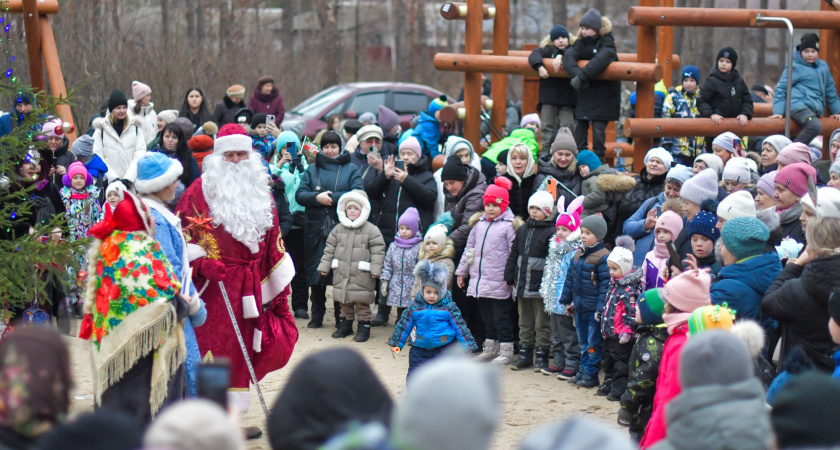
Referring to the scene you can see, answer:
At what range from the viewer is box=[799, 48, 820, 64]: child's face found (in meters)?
10.3

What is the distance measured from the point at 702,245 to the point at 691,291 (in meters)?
1.62

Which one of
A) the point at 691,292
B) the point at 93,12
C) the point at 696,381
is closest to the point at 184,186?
the point at 691,292

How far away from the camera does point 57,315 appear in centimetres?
889

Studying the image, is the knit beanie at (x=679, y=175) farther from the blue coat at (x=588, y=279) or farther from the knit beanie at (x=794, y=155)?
the blue coat at (x=588, y=279)

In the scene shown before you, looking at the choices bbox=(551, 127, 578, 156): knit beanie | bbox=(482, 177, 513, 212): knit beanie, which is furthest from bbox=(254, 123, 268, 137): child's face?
bbox=(551, 127, 578, 156): knit beanie

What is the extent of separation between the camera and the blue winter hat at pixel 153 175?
5223mm

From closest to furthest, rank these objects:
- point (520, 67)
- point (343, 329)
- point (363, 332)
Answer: point (363, 332) < point (343, 329) < point (520, 67)

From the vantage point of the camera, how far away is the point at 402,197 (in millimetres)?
9406

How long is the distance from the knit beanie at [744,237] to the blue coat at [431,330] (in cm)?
206

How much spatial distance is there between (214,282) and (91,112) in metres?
12.5

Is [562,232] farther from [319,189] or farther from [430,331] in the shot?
[319,189]

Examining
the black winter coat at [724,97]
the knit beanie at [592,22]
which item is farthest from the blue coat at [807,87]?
the knit beanie at [592,22]

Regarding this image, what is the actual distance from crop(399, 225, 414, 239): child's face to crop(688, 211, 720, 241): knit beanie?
3101mm

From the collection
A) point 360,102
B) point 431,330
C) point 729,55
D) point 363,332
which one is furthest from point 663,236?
point 360,102
